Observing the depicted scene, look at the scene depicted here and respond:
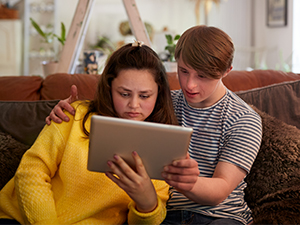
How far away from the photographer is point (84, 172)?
1157mm

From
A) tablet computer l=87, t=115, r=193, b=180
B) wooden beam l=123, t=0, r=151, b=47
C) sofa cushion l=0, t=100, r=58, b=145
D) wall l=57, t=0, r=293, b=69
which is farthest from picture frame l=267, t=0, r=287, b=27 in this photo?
tablet computer l=87, t=115, r=193, b=180

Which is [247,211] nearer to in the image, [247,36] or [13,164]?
[13,164]

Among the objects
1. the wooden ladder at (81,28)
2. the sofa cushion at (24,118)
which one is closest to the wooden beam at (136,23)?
the wooden ladder at (81,28)

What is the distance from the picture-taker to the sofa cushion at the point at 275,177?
1.23 meters

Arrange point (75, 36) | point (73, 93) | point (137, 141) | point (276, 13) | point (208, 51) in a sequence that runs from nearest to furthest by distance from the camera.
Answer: point (137, 141) < point (208, 51) < point (73, 93) < point (75, 36) < point (276, 13)

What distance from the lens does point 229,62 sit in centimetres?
116

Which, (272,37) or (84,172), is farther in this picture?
(272,37)

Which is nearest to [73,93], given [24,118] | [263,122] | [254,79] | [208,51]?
[24,118]

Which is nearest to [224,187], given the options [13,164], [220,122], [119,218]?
[220,122]

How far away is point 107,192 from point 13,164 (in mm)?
507

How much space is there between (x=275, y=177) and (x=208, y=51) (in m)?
0.55

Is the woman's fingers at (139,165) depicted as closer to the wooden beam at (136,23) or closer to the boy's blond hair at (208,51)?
the boy's blond hair at (208,51)

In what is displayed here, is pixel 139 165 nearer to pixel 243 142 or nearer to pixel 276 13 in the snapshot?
pixel 243 142

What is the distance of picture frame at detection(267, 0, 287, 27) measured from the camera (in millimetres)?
5445
